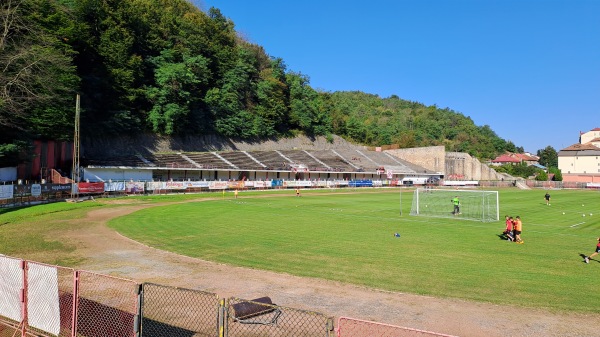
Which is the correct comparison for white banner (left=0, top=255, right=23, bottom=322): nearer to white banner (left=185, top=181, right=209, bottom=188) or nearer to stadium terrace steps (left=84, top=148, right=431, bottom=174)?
white banner (left=185, top=181, right=209, bottom=188)

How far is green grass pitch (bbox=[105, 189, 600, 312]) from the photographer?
12906 mm

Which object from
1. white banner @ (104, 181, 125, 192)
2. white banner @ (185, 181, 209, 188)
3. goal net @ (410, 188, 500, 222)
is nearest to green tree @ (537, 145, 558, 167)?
goal net @ (410, 188, 500, 222)

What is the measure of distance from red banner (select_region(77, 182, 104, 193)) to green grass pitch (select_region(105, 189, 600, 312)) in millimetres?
16845

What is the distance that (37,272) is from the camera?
744 cm

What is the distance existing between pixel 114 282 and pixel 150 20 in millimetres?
76893

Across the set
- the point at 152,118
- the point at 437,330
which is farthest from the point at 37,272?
the point at 152,118

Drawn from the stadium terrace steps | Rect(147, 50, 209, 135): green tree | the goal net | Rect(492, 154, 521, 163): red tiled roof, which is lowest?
the goal net

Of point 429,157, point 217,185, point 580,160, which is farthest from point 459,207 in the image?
point 580,160

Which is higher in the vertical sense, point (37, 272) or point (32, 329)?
point (37, 272)

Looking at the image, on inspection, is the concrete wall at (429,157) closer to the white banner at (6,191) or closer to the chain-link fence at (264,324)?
the white banner at (6,191)

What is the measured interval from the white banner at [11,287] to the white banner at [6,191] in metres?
33.0

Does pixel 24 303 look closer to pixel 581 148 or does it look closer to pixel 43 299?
pixel 43 299

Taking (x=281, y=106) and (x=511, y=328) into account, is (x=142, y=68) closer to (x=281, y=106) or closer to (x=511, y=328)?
(x=281, y=106)

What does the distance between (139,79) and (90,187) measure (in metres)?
33.0
